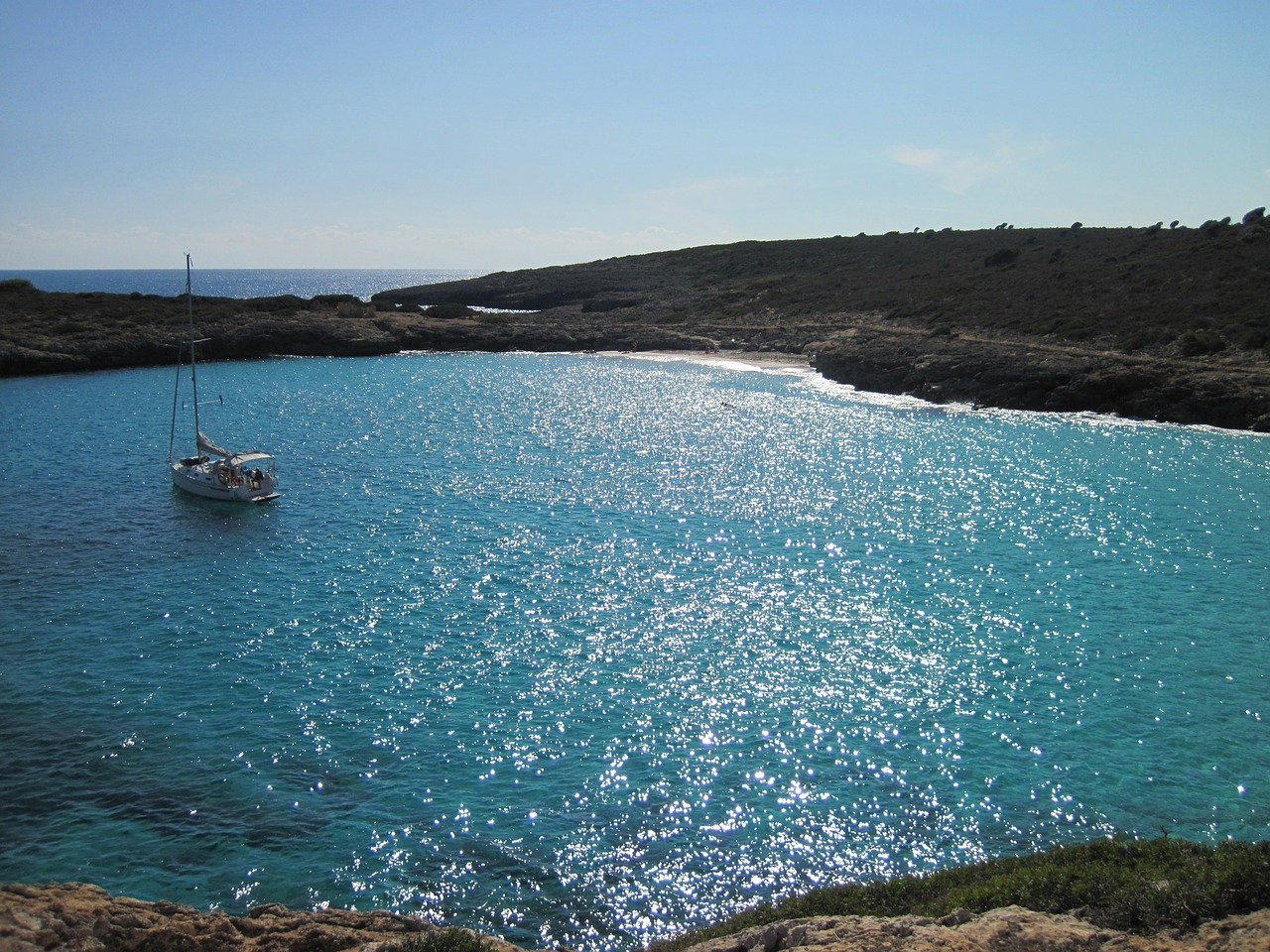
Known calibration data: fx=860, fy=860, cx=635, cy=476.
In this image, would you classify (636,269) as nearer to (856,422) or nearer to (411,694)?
(856,422)

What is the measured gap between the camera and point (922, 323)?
282 ft

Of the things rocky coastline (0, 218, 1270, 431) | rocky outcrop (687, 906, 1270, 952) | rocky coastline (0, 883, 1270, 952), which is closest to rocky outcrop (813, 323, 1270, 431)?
rocky coastline (0, 218, 1270, 431)

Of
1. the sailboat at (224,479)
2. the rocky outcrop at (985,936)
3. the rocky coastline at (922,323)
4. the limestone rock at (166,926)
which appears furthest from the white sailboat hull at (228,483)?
the rocky coastline at (922,323)

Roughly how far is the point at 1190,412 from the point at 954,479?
2365 centimetres

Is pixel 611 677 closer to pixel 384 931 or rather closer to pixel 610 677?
pixel 610 677

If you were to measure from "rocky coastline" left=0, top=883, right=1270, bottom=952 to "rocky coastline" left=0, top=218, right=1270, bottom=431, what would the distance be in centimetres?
5433

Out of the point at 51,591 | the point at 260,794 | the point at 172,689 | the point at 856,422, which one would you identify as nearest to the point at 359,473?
the point at 51,591

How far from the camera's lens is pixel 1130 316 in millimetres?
70438

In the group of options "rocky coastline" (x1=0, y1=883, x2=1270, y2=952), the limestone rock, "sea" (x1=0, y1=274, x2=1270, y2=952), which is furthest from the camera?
"sea" (x1=0, y1=274, x2=1270, y2=952)

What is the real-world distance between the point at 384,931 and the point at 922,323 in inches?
3292

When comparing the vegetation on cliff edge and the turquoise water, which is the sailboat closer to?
the turquoise water

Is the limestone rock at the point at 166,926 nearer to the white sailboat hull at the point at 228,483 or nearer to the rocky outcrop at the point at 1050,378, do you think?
the white sailboat hull at the point at 228,483

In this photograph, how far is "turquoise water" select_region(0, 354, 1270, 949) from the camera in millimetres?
15281

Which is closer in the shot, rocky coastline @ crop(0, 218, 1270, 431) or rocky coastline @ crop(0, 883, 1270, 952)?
rocky coastline @ crop(0, 883, 1270, 952)
